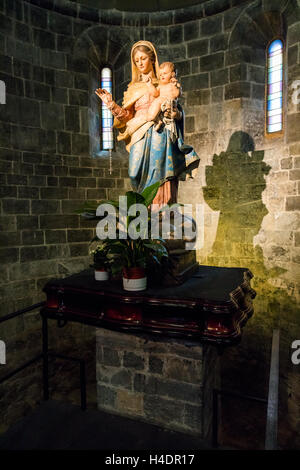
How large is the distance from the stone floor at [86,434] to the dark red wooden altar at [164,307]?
87cm

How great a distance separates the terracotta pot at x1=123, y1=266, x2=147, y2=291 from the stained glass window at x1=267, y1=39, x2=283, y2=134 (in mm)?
3792

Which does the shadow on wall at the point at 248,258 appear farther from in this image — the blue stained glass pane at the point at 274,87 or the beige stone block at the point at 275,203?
the blue stained glass pane at the point at 274,87

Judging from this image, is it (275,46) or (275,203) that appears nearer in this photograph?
(275,203)

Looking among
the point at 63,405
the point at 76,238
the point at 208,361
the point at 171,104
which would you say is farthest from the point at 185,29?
the point at 63,405

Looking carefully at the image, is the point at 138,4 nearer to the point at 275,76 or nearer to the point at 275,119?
the point at 275,76

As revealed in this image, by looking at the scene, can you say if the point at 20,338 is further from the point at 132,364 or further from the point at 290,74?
the point at 290,74

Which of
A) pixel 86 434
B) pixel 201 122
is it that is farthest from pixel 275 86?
pixel 86 434

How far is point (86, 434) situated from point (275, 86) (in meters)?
5.36

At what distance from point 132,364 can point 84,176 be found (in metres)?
3.70

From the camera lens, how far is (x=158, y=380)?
105 inches

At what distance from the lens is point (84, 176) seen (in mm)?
5520

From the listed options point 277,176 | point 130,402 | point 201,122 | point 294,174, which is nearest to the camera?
point 130,402

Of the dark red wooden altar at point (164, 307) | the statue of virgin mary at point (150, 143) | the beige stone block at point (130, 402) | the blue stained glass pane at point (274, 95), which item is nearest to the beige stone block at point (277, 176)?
the blue stained glass pane at point (274, 95)

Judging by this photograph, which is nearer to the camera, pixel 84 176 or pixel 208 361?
pixel 208 361
